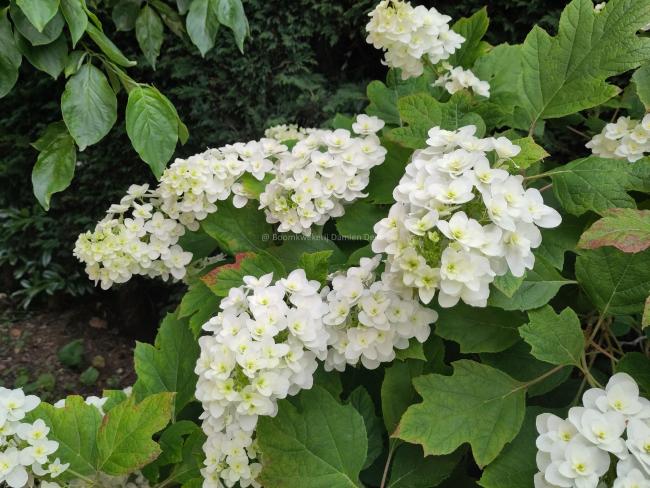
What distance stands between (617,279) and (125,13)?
2.01m

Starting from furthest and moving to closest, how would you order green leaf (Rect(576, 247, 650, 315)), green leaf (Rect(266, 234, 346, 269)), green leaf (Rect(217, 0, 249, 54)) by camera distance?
green leaf (Rect(217, 0, 249, 54))
green leaf (Rect(266, 234, 346, 269))
green leaf (Rect(576, 247, 650, 315))

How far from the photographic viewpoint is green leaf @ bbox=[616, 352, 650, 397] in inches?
36.3

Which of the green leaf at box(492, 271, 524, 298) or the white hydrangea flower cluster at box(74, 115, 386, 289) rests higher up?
the green leaf at box(492, 271, 524, 298)

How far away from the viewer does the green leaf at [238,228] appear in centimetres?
132

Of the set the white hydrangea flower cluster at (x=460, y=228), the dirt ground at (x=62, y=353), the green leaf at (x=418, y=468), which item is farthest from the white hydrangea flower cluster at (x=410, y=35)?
the dirt ground at (x=62, y=353)

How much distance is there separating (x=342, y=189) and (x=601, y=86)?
55 cm

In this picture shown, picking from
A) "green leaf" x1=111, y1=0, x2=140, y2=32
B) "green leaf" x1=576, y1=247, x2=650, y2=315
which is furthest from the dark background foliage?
"green leaf" x1=576, y1=247, x2=650, y2=315

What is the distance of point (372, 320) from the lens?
36.9 inches

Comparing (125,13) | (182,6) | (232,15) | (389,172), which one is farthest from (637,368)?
(125,13)

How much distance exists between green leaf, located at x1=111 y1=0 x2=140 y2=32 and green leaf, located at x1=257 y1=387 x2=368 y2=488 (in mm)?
1788

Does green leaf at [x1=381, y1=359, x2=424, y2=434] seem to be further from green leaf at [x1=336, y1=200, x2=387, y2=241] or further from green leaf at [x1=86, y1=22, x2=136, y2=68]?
green leaf at [x1=86, y1=22, x2=136, y2=68]

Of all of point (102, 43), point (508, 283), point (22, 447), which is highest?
point (102, 43)

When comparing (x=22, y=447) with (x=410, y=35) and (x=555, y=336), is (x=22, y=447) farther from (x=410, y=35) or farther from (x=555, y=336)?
(x=410, y=35)

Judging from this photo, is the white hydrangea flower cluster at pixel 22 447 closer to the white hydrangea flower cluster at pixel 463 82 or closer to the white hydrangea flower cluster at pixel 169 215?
the white hydrangea flower cluster at pixel 169 215
